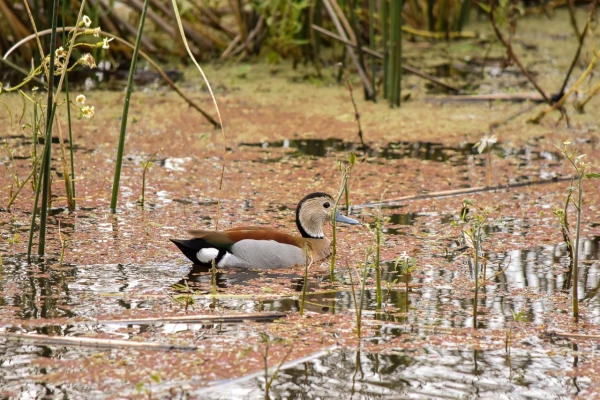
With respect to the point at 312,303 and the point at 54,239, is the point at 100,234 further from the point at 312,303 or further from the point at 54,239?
the point at 312,303

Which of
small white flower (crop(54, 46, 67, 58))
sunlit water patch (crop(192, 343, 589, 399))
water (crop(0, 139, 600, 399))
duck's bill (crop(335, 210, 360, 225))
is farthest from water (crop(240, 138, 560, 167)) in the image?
sunlit water patch (crop(192, 343, 589, 399))

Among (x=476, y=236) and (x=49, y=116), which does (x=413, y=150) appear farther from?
(x=49, y=116)

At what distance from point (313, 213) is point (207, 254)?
917 mm

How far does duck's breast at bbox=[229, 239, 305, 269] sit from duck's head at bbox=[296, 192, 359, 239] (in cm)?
46

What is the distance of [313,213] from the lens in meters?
5.69

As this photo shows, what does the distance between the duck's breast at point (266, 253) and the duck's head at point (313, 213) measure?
1.52 ft

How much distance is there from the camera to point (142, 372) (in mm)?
3609

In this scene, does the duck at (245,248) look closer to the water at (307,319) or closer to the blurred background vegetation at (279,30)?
the water at (307,319)

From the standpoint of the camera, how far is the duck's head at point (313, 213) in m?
5.64

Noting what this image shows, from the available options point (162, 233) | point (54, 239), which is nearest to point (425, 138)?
point (162, 233)

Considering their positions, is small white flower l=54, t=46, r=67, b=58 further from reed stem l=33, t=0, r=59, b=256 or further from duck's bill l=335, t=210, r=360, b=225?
duck's bill l=335, t=210, r=360, b=225

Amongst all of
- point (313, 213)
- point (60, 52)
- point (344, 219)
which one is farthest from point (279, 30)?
point (60, 52)

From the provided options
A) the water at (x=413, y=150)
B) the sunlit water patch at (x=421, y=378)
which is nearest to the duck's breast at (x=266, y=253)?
the sunlit water patch at (x=421, y=378)

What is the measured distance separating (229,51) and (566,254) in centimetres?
518
